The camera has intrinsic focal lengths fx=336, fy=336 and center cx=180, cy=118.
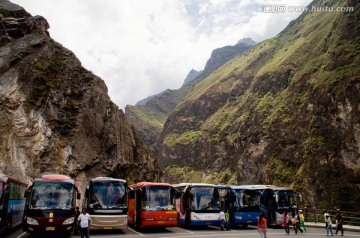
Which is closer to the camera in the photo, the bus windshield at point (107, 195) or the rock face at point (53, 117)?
the bus windshield at point (107, 195)

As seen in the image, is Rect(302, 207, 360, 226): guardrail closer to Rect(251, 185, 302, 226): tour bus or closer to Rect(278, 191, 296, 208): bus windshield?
Rect(278, 191, 296, 208): bus windshield

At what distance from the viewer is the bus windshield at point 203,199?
24.4 m

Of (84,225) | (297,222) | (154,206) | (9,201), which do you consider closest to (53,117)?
(9,201)

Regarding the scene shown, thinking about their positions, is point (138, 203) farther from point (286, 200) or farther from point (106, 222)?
point (286, 200)

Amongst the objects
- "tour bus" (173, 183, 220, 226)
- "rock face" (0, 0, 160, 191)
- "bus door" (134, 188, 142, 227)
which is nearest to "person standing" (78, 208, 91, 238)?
"bus door" (134, 188, 142, 227)

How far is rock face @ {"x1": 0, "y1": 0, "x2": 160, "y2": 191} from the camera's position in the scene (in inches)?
1400

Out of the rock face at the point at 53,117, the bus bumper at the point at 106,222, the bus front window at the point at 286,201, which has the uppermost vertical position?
the rock face at the point at 53,117

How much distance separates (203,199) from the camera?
24.7 metres

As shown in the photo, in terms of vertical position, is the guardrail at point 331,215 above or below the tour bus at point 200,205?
below

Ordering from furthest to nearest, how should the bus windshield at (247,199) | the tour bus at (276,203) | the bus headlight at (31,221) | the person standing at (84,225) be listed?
1. the bus windshield at (247,199)
2. the tour bus at (276,203)
3. the bus headlight at (31,221)
4. the person standing at (84,225)

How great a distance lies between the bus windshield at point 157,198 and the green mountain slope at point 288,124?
3381 cm

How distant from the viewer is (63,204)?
18766 millimetres

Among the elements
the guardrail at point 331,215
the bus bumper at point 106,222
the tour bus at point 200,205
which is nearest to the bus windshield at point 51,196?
the bus bumper at point 106,222

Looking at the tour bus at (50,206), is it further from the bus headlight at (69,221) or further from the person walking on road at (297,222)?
the person walking on road at (297,222)
